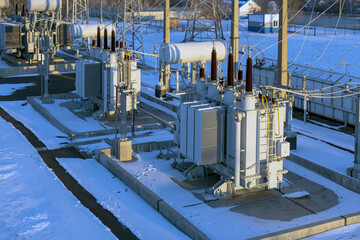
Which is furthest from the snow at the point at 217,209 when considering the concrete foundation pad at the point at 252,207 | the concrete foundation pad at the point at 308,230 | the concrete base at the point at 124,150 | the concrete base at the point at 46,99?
the concrete base at the point at 46,99

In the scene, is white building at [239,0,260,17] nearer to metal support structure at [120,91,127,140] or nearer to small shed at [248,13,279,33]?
small shed at [248,13,279,33]

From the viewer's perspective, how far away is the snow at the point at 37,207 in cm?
1327

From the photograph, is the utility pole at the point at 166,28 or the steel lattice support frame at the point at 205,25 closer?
the utility pole at the point at 166,28

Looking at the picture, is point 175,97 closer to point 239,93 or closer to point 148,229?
point 239,93

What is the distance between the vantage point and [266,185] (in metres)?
15.3

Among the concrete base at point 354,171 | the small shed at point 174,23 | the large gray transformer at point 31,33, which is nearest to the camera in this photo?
the concrete base at point 354,171

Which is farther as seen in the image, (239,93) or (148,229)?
(239,93)

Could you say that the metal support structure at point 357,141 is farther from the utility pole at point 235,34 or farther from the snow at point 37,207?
the snow at point 37,207

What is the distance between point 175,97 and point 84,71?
625 centimetres

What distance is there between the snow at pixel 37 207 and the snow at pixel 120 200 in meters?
0.63

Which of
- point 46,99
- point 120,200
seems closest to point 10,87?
point 46,99

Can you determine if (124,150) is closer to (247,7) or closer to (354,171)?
(354,171)

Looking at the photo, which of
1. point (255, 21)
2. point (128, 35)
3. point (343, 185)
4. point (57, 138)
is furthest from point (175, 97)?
point (128, 35)

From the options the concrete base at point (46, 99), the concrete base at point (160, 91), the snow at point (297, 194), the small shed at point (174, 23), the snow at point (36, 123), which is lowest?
the snow at point (297, 194)
